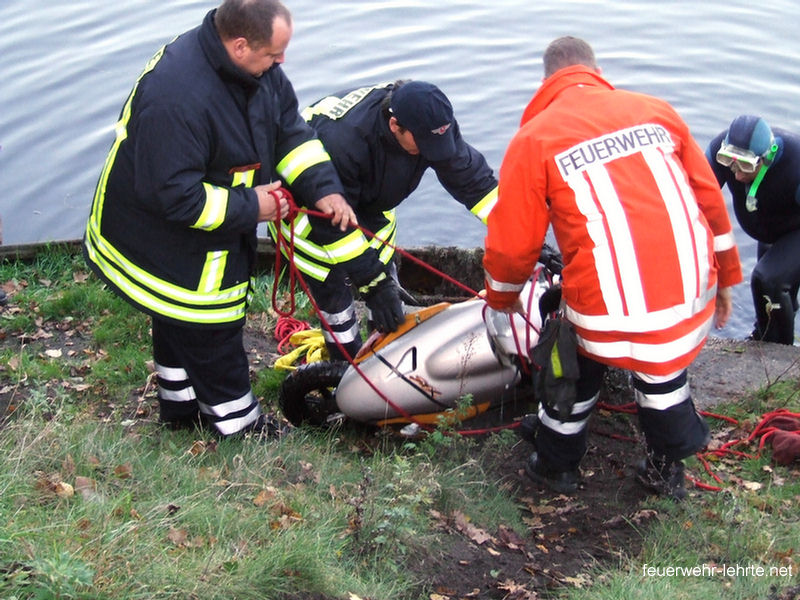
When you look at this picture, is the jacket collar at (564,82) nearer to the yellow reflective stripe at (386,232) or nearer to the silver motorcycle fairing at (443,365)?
the silver motorcycle fairing at (443,365)

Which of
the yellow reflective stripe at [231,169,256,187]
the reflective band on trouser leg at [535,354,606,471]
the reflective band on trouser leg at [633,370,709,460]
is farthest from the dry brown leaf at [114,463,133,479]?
the reflective band on trouser leg at [633,370,709,460]

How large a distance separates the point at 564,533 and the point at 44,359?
11.4ft

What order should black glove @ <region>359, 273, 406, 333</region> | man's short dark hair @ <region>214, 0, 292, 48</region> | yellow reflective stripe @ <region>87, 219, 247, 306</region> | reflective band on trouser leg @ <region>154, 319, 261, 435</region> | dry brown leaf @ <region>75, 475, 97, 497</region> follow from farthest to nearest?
black glove @ <region>359, 273, 406, 333</region>, reflective band on trouser leg @ <region>154, 319, 261, 435</region>, yellow reflective stripe @ <region>87, 219, 247, 306</region>, man's short dark hair @ <region>214, 0, 292, 48</region>, dry brown leaf @ <region>75, 475, 97, 497</region>

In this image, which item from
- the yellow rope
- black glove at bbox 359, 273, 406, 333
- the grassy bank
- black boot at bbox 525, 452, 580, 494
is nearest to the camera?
the grassy bank

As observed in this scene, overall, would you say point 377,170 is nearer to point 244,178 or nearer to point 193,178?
point 244,178

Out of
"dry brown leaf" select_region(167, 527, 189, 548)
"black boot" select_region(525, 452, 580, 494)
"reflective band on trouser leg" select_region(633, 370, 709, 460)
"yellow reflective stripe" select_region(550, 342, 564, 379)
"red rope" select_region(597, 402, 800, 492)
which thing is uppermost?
"dry brown leaf" select_region(167, 527, 189, 548)

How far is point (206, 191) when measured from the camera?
13.2ft

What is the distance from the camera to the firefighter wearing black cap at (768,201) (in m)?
6.37

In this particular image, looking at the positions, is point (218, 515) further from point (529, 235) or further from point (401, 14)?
point (401, 14)

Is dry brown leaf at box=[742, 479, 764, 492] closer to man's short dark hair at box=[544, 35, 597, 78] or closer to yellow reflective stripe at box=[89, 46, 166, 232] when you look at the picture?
man's short dark hair at box=[544, 35, 597, 78]

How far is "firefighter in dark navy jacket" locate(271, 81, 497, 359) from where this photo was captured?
15.4 ft

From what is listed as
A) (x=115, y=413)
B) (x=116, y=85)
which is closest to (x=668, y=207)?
(x=115, y=413)

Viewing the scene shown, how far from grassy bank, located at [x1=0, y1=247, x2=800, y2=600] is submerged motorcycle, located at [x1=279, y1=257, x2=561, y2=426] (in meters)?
0.22

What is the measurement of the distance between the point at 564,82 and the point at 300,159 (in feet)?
4.24
